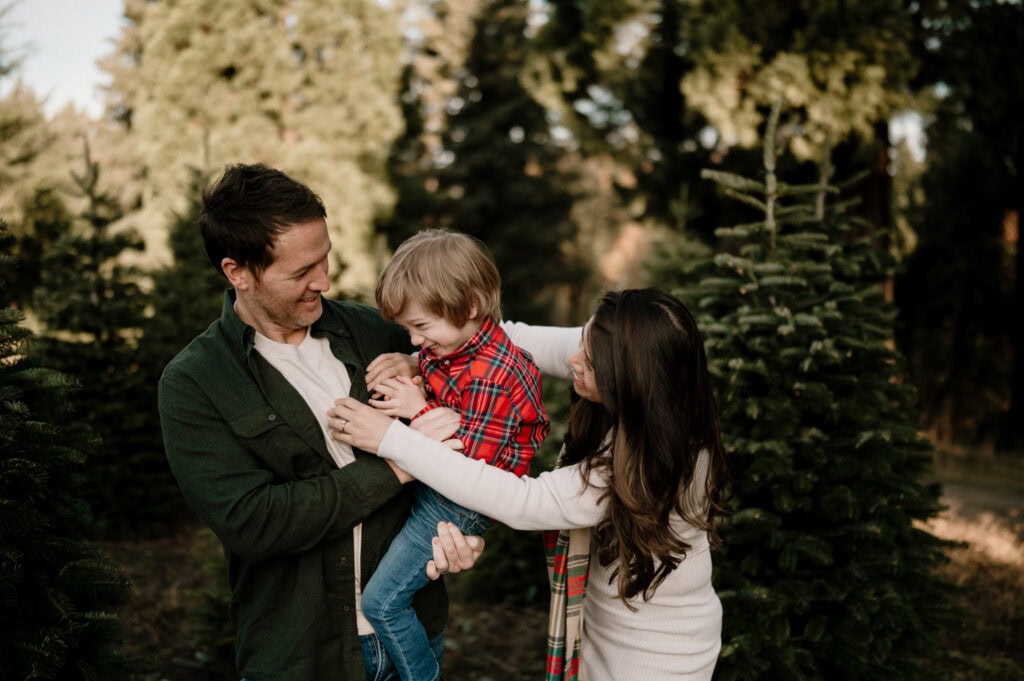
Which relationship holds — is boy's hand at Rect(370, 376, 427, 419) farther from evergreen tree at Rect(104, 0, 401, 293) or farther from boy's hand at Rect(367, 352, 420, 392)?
evergreen tree at Rect(104, 0, 401, 293)

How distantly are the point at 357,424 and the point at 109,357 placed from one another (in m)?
5.97

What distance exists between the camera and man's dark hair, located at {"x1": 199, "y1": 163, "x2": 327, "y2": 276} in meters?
2.06

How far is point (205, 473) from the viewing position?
6.23 ft

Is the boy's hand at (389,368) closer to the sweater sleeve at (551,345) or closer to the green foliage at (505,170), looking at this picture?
the sweater sleeve at (551,345)

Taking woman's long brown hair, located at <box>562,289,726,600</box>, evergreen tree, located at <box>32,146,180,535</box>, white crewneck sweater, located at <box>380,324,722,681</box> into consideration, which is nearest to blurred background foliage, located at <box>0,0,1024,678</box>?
evergreen tree, located at <box>32,146,180,535</box>

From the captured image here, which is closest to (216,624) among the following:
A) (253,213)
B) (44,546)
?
(44,546)

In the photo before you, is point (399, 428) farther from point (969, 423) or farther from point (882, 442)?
point (969, 423)

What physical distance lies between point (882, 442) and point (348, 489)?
94.5 inches

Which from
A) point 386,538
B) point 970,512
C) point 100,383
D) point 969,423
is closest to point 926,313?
point 969,423

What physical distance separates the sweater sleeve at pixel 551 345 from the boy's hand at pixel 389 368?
1.68 ft

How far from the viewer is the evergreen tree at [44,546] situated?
206 centimetres

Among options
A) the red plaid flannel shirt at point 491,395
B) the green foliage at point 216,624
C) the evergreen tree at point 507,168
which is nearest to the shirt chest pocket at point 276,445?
the red plaid flannel shirt at point 491,395

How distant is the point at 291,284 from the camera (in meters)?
2.08

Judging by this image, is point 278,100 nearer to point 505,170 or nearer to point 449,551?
point 505,170
